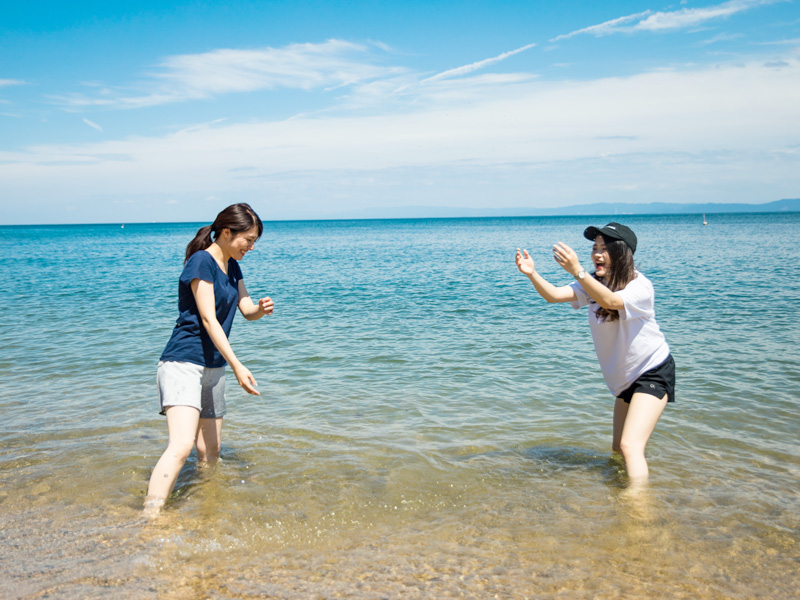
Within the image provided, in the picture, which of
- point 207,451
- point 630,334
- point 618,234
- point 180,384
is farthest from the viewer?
point 207,451

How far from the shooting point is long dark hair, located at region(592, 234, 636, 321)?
15.1ft

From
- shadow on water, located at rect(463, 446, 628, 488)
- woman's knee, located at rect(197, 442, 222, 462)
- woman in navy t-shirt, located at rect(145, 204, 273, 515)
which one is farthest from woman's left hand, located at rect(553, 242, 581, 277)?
woman's knee, located at rect(197, 442, 222, 462)

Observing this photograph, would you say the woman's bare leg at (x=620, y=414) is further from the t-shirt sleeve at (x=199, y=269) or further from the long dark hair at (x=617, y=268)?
the t-shirt sleeve at (x=199, y=269)

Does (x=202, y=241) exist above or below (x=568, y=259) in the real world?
above

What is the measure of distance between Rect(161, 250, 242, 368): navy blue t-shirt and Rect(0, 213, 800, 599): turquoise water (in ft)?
4.01

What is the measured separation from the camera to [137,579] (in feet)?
11.8

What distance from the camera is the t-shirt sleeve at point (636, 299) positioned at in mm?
4465

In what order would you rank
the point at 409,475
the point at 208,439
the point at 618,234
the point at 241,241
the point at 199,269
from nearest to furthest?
the point at 199,269, the point at 241,241, the point at 618,234, the point at 208,439, the point at 409,475

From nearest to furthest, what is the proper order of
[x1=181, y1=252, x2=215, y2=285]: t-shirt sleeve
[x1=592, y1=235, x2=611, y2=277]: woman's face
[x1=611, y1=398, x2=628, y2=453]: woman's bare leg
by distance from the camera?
[x1=181, y1=252, x2=215, y2=285]: t-shirt sleeve → [x1=592, y1=235, x2=611, y2=277]: woman's face → [x1=611, y1=398, x2=628, y2=453]: woman's bare leg

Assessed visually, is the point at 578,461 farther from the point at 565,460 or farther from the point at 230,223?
the point at 230,223

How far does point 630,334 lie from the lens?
471 centimetres

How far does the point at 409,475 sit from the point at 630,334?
7.46 ft

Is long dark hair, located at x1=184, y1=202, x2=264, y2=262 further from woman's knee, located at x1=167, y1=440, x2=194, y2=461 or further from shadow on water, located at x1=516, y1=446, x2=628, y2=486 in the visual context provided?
shadow on water, located at x1=516, y1=446, x2=628, y2=486

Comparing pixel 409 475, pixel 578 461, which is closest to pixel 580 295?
pixel 578 461
